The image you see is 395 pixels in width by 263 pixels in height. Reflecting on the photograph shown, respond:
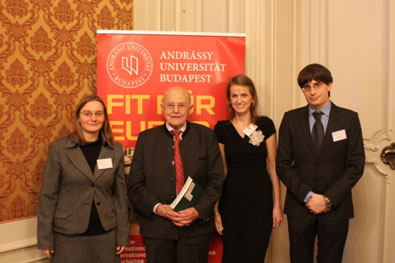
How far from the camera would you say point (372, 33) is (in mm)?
2713

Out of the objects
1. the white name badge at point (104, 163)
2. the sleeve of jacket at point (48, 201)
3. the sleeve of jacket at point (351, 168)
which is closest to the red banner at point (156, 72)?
the white name badge at point (104, 163)

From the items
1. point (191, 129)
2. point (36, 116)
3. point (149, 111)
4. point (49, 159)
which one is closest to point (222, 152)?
point (191, 129)

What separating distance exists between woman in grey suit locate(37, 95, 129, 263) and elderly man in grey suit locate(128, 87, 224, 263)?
0.16m

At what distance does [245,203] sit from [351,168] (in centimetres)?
67

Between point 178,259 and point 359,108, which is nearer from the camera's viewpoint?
point 178,259

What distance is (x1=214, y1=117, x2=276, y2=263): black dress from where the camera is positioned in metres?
2.31

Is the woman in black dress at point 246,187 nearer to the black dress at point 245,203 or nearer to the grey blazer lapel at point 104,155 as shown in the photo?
the black dress at point 245,203

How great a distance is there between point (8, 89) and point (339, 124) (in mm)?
2021

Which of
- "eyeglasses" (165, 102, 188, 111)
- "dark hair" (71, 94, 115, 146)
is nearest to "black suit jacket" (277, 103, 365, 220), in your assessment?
"eyeglasses" (165, 102, 188, 111)

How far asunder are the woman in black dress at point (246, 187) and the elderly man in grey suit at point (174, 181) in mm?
125

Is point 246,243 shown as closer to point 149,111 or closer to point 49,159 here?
point 149,111

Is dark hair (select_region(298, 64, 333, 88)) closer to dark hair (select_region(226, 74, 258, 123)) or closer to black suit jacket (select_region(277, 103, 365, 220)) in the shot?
black suit jacket (select_region(277, 103, 365, 220))

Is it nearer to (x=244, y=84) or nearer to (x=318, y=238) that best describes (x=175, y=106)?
(x=244, y=84)

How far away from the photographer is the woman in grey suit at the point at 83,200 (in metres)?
2.07
